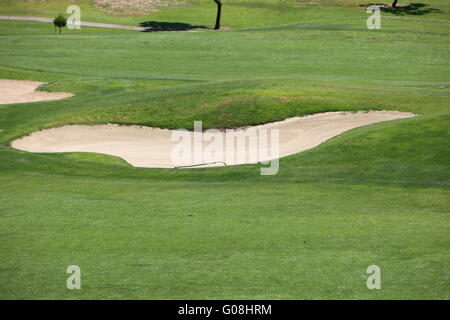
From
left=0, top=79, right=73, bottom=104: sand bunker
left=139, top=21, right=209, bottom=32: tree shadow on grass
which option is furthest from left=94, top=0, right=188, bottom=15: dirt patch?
left=0, top=79, right=73, bottom=104: sand bunker

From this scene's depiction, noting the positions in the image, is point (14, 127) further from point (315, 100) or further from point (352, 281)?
point (352, 281)

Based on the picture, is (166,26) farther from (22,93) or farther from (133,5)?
(22,93)

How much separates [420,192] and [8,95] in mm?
28011

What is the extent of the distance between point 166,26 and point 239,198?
5421 centimetres

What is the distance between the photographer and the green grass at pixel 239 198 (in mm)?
9122

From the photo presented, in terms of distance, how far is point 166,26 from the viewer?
214 ft

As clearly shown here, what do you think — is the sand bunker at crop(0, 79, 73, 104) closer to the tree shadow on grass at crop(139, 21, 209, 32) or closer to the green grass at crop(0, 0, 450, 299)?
the green grass at crop(0, 0, 450, 299)

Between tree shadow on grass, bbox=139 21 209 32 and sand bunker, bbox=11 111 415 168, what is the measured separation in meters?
39.5

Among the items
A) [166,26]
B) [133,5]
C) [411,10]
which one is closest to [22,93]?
[166,26]

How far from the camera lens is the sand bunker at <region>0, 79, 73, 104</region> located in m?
34.4

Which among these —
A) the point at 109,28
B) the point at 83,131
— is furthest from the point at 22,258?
the point at 109,28

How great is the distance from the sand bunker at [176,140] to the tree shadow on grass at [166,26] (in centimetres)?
3954

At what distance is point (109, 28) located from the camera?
64125mm

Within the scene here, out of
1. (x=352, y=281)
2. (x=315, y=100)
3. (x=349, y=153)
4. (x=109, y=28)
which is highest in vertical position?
(x=109, y=28)
